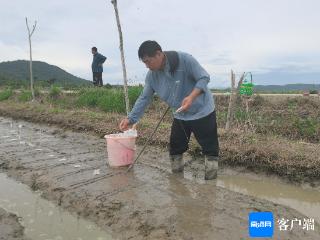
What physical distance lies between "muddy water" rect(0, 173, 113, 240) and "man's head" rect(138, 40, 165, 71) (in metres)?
1.79

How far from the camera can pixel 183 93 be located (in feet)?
15.8

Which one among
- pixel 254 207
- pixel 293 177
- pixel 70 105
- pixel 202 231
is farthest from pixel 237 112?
pixel 70 105

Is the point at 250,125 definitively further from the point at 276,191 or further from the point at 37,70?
the point at 37,70

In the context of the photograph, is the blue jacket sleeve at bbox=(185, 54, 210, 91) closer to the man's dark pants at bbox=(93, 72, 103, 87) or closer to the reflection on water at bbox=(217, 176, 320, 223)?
the reflection on water at bbox=(217, 176, 320, 223)

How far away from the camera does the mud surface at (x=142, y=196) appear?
149 inches

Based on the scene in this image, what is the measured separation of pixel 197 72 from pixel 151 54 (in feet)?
1.80

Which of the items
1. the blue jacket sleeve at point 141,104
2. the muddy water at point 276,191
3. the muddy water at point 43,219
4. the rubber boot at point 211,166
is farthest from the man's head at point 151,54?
the muddy water at point 276,191

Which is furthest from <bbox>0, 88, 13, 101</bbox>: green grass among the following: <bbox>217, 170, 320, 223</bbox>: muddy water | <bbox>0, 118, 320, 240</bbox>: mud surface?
<bbox>217, 170, 320, 223</bbox>: muddy water

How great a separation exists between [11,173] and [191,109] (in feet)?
9.54

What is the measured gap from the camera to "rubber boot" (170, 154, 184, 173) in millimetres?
5448

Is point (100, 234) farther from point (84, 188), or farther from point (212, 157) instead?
point (212, 157)

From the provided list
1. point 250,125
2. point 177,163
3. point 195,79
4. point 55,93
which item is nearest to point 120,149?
point 177,163

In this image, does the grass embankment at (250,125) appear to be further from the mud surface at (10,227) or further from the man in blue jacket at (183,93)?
the mud surface at (10,227)

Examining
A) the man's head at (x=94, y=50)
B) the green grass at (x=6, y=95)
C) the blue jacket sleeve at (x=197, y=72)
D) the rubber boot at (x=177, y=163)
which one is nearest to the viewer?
the blue jacket sleeve at (x=197, y=72)
